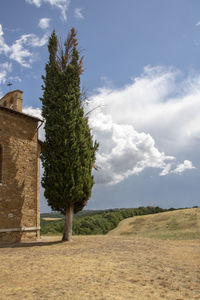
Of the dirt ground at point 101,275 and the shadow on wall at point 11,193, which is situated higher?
the shadow on wall at point 11,193

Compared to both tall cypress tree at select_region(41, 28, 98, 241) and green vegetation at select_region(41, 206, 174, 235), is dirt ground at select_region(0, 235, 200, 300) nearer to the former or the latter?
tall cypress tree at select_region(41, 28, 98, 241)

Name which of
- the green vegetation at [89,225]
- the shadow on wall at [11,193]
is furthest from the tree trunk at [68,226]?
the green vegetation at [89,225]

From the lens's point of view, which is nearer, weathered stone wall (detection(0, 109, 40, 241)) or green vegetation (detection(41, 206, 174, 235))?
weathered stone wall (detection(0, 109, 40, 241))

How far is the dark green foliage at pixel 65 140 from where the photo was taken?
15.3 metres

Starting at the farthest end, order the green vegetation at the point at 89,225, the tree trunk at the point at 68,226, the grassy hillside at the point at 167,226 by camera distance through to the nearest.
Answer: the green vegetation at the point at 89,225 → the grassy hillside at the point at 167,226 → the tree trunk at the point at 68,226

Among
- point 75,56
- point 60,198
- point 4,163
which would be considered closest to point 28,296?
point 60,198

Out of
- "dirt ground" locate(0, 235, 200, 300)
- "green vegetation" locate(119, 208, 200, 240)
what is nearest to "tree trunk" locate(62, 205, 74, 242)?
"dirt ground" locate(0, 235, 200, 300)

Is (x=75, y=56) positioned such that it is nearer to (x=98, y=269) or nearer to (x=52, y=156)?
(x=52, y=156)

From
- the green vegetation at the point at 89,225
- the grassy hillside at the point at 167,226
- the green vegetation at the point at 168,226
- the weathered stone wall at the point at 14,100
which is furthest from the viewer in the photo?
the green vegetation at the point at 89,225

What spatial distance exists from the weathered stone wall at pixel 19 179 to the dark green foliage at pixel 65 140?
1.40 meters

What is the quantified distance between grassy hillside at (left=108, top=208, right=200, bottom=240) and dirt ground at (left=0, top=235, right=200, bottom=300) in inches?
255

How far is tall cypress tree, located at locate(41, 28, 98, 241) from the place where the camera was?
50.1ft

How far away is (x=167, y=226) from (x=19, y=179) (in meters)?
13.5

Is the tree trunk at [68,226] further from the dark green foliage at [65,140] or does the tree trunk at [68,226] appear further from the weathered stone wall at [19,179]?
the weathered stone wall at [19,179]
